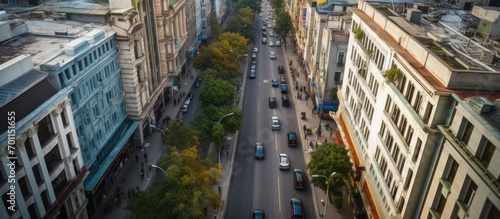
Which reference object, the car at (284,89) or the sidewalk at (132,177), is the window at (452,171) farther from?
the car at (284,89)

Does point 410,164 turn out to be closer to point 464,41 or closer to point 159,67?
point 464,41

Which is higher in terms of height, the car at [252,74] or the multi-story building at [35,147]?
the multi-story building at [35,147]

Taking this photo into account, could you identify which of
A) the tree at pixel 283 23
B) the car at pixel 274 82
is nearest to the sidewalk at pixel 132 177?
the car at pixel 274 82

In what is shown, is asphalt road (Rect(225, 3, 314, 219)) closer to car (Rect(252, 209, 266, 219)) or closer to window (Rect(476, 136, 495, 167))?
car (Rect(252, 209, 266, 219))

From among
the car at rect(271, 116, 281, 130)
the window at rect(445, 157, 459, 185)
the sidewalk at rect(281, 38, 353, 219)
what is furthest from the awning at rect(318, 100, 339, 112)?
the window at rect(445, 157, 459, 185)

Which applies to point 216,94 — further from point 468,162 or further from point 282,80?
point 468,162

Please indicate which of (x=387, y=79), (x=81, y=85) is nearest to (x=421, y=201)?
(x=387, y=79)
